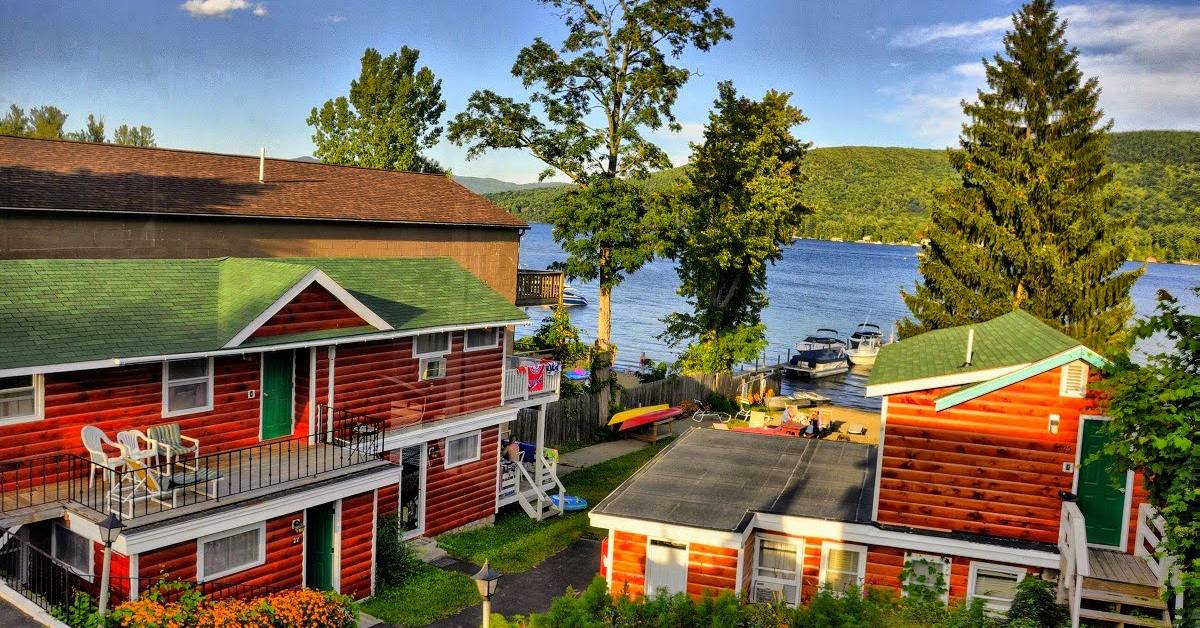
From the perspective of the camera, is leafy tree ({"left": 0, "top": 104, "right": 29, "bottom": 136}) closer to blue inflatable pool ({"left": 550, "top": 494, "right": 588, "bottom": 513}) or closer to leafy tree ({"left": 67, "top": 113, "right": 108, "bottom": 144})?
leafy tree ({"left": 67, "top": 113, "right": 108, "bottom": 144})

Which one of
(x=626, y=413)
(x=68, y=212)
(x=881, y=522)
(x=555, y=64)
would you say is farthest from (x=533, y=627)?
(x=555, y=64)

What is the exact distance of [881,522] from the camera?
56.6 feet

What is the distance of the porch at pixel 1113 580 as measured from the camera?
14352mm

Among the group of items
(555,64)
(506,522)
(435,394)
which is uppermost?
(555,64)

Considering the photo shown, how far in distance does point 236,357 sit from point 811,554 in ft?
39.9

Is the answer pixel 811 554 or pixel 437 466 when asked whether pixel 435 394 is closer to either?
pixel 437 466

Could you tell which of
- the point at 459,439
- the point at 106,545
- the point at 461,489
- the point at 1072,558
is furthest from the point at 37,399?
the point at 1072,558

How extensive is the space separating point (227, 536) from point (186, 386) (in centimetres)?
341

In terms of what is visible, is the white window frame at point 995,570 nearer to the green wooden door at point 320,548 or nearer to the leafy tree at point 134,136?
the green wooden door at point 320,548

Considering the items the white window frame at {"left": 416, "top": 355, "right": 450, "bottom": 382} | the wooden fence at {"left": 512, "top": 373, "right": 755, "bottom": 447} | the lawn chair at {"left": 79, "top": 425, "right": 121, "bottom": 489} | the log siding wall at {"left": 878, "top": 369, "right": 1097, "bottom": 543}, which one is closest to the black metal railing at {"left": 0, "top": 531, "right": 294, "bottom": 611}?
the lawn chair at {"left": 79, "top": 425, "right": 121, "bottom": 489}

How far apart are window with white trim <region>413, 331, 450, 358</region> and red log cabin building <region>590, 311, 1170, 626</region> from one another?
676 cm

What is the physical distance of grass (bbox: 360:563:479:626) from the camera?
17375mm

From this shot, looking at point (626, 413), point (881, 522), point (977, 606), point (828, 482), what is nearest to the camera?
point (977, 606)

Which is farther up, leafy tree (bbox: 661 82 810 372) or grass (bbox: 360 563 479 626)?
leafy tree (bbox: 661 82 810 372)
